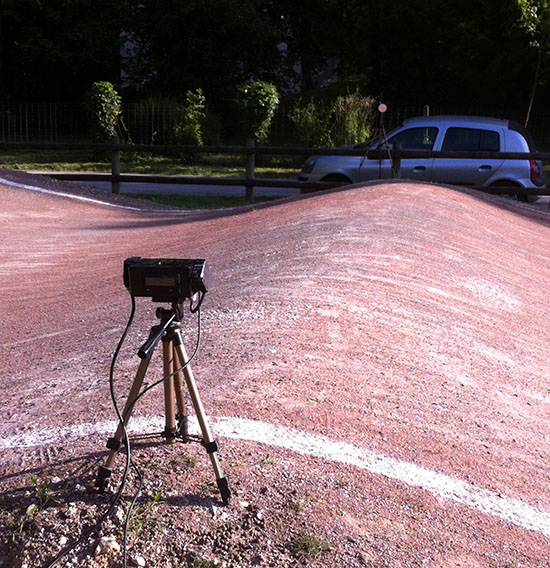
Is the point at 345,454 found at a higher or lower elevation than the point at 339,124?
lower

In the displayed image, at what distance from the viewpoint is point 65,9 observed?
3344cm

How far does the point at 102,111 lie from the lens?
2352 cm

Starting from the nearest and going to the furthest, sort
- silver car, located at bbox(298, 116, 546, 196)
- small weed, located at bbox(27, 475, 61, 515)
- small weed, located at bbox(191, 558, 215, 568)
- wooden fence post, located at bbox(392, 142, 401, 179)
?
small weed, located at bbox(191, 558, 215, 568) < small weed, located at bbox(27, 475, 61, 515) < wooden fence post, located at bbox(392, 142, 401, 179) < silver car, located at bbox(298, 116, 546, 196)

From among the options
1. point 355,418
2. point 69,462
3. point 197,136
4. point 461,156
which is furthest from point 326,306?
point 197,136

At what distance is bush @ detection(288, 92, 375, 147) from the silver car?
246 inches

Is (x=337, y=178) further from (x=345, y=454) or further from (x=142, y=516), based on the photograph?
(x=142, y=516)

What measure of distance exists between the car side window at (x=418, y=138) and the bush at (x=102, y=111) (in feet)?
38.4

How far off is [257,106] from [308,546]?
74.5ft

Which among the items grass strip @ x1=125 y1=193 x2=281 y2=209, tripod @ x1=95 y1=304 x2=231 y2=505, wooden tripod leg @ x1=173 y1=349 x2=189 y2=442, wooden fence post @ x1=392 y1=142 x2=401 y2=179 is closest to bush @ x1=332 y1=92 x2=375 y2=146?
grass strip @ x1=125 y1=193 x2=281 y2=209

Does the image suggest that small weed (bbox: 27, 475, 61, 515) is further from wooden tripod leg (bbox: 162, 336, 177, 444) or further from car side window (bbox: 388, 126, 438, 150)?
car side window (bbox: 388, 126, 438, 150)

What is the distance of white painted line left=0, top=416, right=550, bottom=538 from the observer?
367cm

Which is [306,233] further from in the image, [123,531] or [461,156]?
[461,156]

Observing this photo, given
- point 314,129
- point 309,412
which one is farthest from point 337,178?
point 309,412

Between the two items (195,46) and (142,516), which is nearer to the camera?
(142,516)
